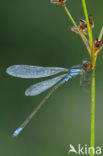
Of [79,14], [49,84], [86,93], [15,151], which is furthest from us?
[79,14]

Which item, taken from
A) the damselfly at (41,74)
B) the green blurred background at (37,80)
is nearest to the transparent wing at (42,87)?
the damselfly at (41,74)

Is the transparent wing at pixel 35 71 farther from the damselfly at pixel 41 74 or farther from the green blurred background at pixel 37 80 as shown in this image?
the green blurred background at pixel 37 80

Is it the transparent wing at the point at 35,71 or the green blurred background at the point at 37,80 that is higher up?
the transparent wing at the point at 35,71

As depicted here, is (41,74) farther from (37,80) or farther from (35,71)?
(37,80)

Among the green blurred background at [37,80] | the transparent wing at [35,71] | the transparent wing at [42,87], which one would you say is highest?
the transparent wing at [35,71]

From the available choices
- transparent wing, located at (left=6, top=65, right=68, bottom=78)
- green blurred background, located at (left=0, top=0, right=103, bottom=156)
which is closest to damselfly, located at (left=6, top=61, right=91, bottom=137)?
transparent wing, located at (left=6, top=65, right=68, bottom=78)

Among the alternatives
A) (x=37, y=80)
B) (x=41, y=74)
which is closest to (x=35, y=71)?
(x=41, y=74)

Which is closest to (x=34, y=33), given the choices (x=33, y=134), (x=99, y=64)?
(x=99, y=64)

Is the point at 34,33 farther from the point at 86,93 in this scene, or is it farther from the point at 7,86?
the point at 86,93

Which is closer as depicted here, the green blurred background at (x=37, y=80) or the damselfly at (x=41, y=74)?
the damselfly at (x=41, y=74)
